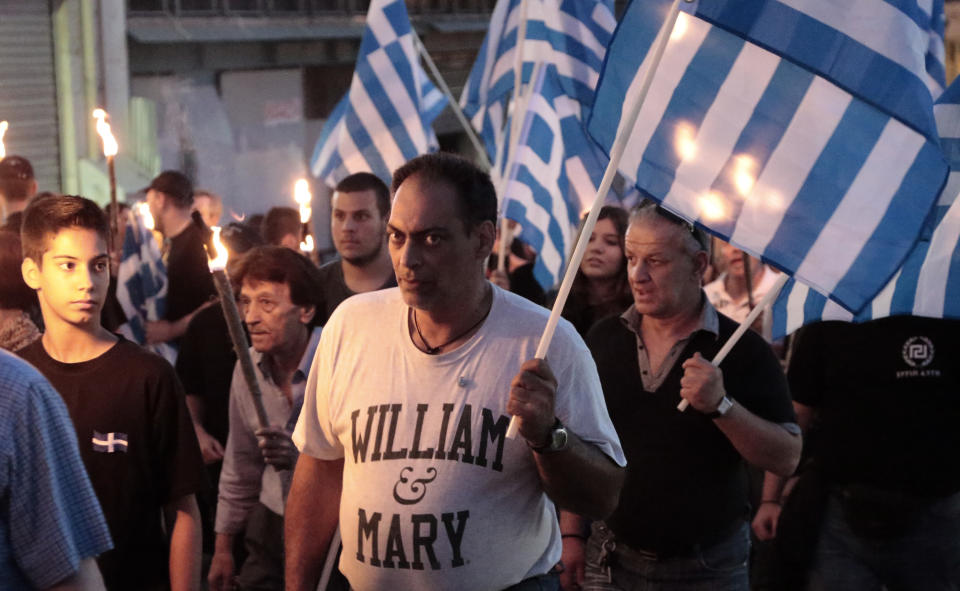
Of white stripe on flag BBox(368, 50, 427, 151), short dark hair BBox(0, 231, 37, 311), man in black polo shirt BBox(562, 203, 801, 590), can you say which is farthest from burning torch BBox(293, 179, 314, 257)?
white stripe on flag BBox(368, 50, 427, 151)

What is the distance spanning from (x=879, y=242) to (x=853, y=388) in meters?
1.57

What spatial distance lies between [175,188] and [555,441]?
6.56 meters

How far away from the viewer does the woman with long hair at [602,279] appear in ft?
22.5

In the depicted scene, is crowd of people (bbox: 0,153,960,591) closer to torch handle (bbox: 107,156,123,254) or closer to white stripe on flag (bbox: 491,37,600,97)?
torch handle (bbox: 107,156,123,254)

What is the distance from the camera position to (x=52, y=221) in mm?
4430

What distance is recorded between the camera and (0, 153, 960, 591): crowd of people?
11.8 ft

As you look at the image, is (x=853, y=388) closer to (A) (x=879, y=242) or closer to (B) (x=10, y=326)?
(A) (x=879, y=242)

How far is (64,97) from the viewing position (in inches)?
628

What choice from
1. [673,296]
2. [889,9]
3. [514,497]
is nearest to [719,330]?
[673,296]

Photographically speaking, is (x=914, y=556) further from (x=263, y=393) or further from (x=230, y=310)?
(x=230, y=310)

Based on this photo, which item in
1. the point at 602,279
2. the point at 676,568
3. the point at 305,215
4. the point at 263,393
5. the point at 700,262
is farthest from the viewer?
the point at 602,279

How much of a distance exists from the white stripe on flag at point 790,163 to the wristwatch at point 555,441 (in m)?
1.37

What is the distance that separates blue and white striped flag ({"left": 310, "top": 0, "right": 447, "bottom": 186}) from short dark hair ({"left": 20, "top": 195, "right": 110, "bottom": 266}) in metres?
4.64

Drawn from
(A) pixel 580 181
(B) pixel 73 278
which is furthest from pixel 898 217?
(A) pixel 580 181
